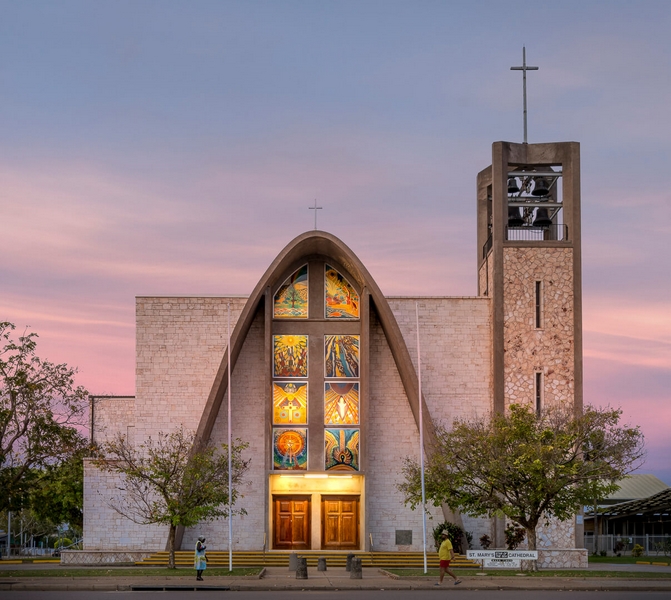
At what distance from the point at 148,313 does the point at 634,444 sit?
2088cm

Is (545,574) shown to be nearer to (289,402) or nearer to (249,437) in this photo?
(289,402)

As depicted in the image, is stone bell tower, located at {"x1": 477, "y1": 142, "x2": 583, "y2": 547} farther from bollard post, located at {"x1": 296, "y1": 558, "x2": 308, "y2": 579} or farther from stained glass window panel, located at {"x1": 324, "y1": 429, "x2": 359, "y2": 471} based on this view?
bollard post, located at {"x1": 296, "y1": 558, "x2": 308, "y2": 579}

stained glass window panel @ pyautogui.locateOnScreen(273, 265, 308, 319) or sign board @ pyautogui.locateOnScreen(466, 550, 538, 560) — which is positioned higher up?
stained glass window panel @ pyautogui.locateOnScreen(273, 265, 308, 319)

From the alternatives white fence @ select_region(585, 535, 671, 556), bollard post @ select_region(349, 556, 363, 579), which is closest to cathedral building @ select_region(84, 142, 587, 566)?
bollard post @ select_region(349, 556, 363, 579)

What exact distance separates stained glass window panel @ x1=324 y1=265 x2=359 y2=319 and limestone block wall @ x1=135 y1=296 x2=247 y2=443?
3.73 meters

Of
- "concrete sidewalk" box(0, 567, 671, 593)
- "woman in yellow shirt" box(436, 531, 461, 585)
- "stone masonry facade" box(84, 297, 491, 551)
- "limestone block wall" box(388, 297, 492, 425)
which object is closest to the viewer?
"concrete sidewalk" box(0, 567, 671, 593)

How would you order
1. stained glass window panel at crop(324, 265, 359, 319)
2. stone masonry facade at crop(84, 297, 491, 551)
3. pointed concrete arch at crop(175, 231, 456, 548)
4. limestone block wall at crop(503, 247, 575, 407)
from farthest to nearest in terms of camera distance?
stained glass window panel at crop(324, 265, 359, 319)
stone masonry facade at crop(84, 297, 491, 551)
limestone block wall at crop(503, 247, 575, 407)
pointed concrete arch at crop(175, 231, 456, 548)

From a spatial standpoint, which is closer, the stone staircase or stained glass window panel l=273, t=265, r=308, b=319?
the stone staircase

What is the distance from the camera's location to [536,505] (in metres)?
34.9

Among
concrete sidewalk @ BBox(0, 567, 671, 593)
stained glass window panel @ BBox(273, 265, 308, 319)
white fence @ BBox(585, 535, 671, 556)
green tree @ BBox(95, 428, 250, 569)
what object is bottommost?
white fence @ BBox(585, 535, 671, 556)

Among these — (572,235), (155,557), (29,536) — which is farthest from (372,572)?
A: (29,536)

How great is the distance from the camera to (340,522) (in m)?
43.2

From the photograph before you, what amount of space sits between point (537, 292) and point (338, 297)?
868 centimetres

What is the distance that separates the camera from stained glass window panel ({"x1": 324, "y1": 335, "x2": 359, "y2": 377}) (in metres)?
44.0
